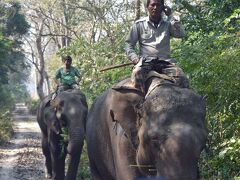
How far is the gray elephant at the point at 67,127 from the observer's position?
30.4 feet

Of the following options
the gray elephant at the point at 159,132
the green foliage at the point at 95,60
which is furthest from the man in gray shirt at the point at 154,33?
the green foliage at the point at 95,60

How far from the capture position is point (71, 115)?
9.66m

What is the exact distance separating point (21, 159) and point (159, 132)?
12068 millimetres

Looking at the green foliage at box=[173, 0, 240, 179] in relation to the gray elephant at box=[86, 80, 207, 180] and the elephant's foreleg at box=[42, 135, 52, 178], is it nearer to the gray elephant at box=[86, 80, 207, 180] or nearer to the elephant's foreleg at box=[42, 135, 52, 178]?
the gray elephant at box=[86, 80, 207, 180]

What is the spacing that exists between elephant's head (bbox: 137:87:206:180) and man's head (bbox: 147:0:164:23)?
43.8 inches

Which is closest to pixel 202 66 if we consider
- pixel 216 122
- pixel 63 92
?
pixel 216 122

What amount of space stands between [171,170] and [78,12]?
108ft

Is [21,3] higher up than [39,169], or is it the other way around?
[21,3]

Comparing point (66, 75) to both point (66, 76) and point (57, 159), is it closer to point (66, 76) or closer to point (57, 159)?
point (66, 76)

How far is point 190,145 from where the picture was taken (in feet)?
13.9

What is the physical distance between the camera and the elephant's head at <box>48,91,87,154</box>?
9.30 m

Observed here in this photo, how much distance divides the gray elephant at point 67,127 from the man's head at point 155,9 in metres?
4.16

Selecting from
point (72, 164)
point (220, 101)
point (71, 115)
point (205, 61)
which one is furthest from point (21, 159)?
point (220, 101)

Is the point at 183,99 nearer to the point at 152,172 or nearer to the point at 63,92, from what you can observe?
the point at 152,172
